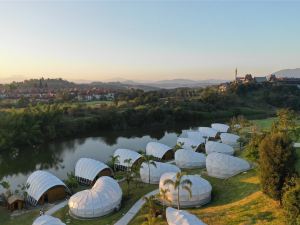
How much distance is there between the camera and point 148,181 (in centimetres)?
4038

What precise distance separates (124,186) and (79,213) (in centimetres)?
956

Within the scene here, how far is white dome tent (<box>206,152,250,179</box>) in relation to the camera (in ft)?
131

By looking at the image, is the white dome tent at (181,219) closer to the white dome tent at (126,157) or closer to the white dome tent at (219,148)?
the white dome tent at (126,157)

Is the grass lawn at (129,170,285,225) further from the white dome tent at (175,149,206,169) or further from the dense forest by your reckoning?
the dense forest

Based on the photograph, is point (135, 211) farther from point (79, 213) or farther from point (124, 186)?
point (124, 186)

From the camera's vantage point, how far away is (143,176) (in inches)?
1602

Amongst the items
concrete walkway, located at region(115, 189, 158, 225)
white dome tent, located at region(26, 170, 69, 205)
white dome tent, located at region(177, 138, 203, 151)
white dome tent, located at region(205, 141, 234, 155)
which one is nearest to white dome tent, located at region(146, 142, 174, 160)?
white dome tent, located at region(177, 138, 203, 151)

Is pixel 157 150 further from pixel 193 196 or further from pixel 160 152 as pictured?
pixel 193 196

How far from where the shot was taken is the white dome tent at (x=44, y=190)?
35812 mm

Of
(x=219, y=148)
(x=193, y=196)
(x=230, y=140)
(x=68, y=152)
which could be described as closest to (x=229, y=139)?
(x=230, y=140)

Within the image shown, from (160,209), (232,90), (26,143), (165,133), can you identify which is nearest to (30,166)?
(26,143)

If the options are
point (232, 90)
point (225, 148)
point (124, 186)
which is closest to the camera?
Answer: point (124, 186)

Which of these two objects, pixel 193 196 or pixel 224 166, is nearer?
pixel 193 196

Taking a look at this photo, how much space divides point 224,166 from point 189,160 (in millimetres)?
7790
